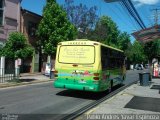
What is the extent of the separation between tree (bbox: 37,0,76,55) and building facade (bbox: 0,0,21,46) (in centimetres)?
429

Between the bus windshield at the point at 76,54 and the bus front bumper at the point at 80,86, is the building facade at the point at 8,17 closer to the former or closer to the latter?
the bus windshield at the point at 76,54

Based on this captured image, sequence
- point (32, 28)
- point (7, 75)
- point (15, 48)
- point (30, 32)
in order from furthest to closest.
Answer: point (32, 28) < point (30, 32) < point (7, 75) < point (15, 48)

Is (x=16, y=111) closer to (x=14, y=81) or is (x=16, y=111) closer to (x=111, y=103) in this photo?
(x=111, y=103)

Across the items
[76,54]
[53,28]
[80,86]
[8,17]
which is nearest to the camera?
[80,86]

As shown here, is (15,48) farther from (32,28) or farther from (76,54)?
(32,28)

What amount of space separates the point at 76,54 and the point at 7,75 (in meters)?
11.0

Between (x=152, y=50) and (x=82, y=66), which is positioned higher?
(x=152, y=50)

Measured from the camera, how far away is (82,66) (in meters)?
16.7

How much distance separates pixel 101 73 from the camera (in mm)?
16719

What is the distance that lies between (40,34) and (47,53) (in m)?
2.36

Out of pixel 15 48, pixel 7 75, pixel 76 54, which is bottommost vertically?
pixel 7 75

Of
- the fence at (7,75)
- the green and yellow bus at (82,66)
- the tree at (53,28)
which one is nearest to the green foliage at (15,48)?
the fence at (7,75)

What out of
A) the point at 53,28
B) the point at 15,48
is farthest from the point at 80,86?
the point at 53,28

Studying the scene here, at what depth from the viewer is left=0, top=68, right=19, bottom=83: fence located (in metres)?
24.9
